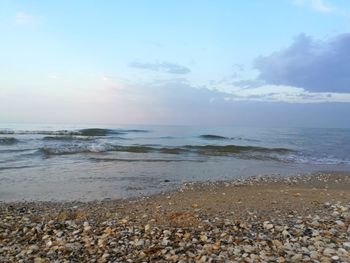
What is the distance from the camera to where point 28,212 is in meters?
8.91

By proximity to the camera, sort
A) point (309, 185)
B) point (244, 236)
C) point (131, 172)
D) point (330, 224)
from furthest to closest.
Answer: point (131, 172) → point (309, 185) → point (330, 224) → point (244, 236)

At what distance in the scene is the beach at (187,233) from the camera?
5.36 metres

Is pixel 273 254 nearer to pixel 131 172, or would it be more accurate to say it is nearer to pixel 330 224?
pixel 330 224

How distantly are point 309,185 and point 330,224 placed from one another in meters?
8.26

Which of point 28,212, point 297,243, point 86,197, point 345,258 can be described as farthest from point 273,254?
point 86,197

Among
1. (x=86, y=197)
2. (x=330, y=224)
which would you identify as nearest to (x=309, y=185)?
(x=330, y=224)

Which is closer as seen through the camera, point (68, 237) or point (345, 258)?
point (345, 258)

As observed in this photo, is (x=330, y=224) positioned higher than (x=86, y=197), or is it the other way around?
(x=330, y=224)

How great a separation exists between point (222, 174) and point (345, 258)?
13.1 metres

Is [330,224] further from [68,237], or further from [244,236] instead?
[68,237]

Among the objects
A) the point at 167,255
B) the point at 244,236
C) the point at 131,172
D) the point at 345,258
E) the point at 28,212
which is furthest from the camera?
the point at 131,172

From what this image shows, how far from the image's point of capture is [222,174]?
1816 centimetres

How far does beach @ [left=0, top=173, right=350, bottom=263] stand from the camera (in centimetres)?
536

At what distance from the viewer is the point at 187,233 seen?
6164 mm
